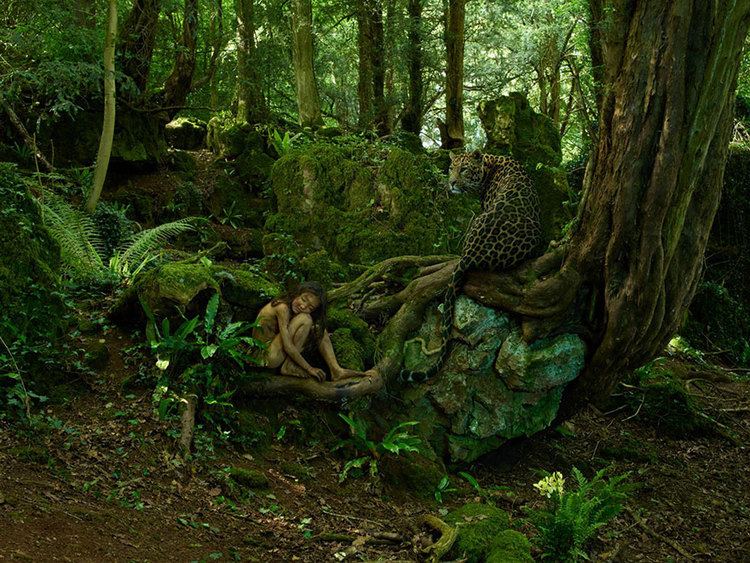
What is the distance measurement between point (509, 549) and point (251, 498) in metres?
2.20

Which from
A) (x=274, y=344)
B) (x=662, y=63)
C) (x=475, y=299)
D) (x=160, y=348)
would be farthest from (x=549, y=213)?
(x=160, y=348)

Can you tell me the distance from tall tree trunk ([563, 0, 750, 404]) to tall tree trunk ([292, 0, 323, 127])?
8.58 m

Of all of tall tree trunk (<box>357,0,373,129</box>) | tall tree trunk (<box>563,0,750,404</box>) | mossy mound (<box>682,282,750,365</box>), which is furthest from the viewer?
tall tree trunk (<box>357,0,373,129</box>)

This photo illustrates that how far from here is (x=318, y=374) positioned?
7.27 meters

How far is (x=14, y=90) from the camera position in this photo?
11.2 m

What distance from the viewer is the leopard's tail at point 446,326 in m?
8.24

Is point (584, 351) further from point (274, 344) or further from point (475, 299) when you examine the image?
point (274, 344)

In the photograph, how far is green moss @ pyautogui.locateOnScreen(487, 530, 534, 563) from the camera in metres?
5.34

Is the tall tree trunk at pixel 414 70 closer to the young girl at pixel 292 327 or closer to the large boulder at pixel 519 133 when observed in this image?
the large boulder at pixel 519 133

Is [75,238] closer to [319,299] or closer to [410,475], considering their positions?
[319,299]

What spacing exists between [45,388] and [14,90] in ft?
23.3

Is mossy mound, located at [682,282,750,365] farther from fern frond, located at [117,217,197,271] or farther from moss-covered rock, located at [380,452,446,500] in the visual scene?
fern frond, located at [117,217,197,271]

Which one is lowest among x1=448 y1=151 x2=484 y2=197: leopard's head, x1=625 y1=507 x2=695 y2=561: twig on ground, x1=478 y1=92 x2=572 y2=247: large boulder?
x1=625 y1=507 x2=695 y2=561: twig on ground

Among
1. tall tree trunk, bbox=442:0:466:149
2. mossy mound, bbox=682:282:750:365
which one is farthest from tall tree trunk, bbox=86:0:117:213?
mossy mound, bbox=682:282:750:365
